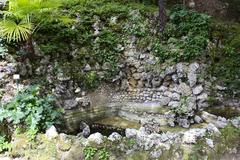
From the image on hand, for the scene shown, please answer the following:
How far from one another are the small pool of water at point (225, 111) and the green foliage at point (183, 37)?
141cm

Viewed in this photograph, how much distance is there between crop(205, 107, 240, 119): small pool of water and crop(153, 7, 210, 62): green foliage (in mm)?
1408

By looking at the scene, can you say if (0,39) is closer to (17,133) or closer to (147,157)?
(17,133)

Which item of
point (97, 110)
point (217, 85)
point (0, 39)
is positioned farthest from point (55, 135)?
point (217, 85)

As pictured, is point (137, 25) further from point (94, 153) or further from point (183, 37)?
point (94, 153)

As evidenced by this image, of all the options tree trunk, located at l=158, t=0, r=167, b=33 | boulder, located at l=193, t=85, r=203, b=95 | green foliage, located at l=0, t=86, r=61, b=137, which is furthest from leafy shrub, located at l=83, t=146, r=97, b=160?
tree trunk, located at l=158, t=0, r=167, b=33

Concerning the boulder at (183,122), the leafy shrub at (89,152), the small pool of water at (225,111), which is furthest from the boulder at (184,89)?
the leafy shrub at (89,152)

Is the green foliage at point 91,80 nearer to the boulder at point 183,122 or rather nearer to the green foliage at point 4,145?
the boulder at point 183,122

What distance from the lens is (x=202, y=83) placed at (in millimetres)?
8281

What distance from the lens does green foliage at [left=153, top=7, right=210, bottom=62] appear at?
8.51 meters

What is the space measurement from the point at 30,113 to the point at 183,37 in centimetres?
460

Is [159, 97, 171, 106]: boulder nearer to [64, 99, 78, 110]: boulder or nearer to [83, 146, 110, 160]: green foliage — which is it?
[64, 99, 78, 110]: boulder

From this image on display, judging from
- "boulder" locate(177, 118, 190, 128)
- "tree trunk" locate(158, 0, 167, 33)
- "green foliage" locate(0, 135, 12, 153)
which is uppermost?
"tree trunk" locate(158, 0, 167, 33)

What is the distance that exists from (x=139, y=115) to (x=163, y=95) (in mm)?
843

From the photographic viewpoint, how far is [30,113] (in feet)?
20.1
